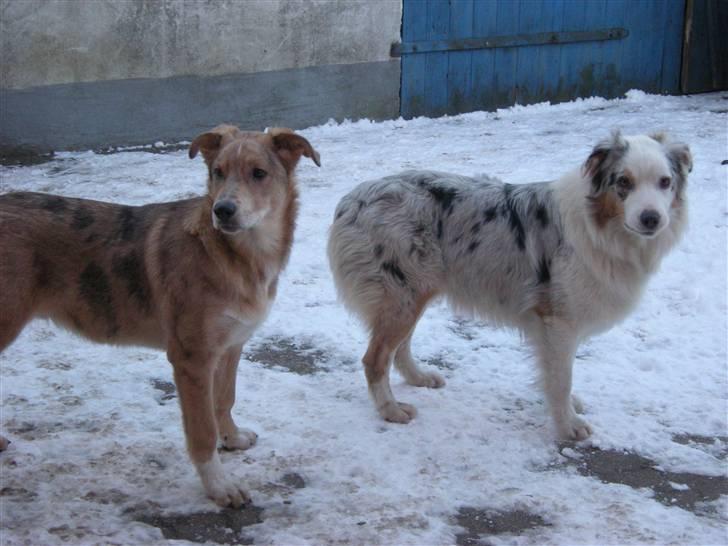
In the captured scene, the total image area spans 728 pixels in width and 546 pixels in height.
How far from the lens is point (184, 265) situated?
12.5 ft

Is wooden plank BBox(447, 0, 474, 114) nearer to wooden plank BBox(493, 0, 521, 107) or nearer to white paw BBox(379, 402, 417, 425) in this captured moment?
wooden plank BBox(493, 0, 521, 107)

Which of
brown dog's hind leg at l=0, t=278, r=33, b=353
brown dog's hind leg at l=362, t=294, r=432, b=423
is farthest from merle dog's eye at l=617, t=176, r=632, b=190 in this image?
brown dog's hind leg at l=0, t=278, r=33, b=353

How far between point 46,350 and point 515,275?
2774 millimetres

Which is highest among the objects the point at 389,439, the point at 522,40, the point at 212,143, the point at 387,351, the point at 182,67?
the point at 522,40

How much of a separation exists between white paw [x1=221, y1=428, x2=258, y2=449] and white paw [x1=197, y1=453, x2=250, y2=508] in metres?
0.39

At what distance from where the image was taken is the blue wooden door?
426 inches

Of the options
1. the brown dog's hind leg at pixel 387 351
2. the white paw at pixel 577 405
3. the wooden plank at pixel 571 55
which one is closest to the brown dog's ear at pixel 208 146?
the brown dog's hind leg at pixel 387 351

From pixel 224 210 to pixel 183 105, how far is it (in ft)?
20.9

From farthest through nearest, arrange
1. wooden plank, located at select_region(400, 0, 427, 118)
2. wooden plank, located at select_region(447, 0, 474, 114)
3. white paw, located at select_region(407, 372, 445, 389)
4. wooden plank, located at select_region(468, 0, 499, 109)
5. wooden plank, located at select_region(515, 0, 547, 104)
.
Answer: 1. wooden plank, located at select_region(515, 0, 547, 104)
2. wooden plank, located at select_region(468, 0, 499, 109)
3. wooden plank, located at select_region(447, 0, 474, 114)
4. wooden plank, located at select_region(400, 0, 427, 118)
5. white paw, located at select_region(407, 372, 445, 389)

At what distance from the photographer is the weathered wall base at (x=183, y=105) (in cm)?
902

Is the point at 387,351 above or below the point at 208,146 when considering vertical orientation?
below

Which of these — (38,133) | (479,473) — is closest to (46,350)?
(479,473)

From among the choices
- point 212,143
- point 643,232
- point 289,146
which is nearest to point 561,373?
point 643,232

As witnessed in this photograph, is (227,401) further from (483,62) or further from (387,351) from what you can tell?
(483,62)
